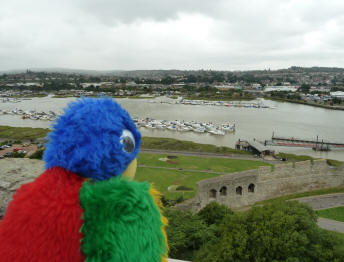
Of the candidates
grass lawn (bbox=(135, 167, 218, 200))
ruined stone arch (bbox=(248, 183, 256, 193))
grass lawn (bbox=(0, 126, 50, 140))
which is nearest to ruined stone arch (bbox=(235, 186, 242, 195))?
ruined stone arch (bbox=(248, 183, 256, 193))

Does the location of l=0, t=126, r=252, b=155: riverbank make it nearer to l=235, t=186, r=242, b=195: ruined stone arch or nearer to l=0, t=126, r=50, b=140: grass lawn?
l=0, t=126, r=50, b=140: grass lawn

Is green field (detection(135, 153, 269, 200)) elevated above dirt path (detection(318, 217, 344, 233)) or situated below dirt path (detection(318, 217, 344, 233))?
above

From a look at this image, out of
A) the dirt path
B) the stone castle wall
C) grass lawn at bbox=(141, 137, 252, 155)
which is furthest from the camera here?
grass lawn at bbox=(141, 137, 252, 155)

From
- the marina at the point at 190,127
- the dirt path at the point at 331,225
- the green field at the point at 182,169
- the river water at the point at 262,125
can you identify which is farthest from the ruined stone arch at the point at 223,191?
the marina at the point at 190,127

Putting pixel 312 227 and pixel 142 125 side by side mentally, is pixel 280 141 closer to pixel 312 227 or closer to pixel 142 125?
pixel 142 125

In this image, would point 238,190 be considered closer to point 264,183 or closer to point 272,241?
point 264,183

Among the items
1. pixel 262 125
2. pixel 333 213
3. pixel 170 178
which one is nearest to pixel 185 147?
pixel 170 178
